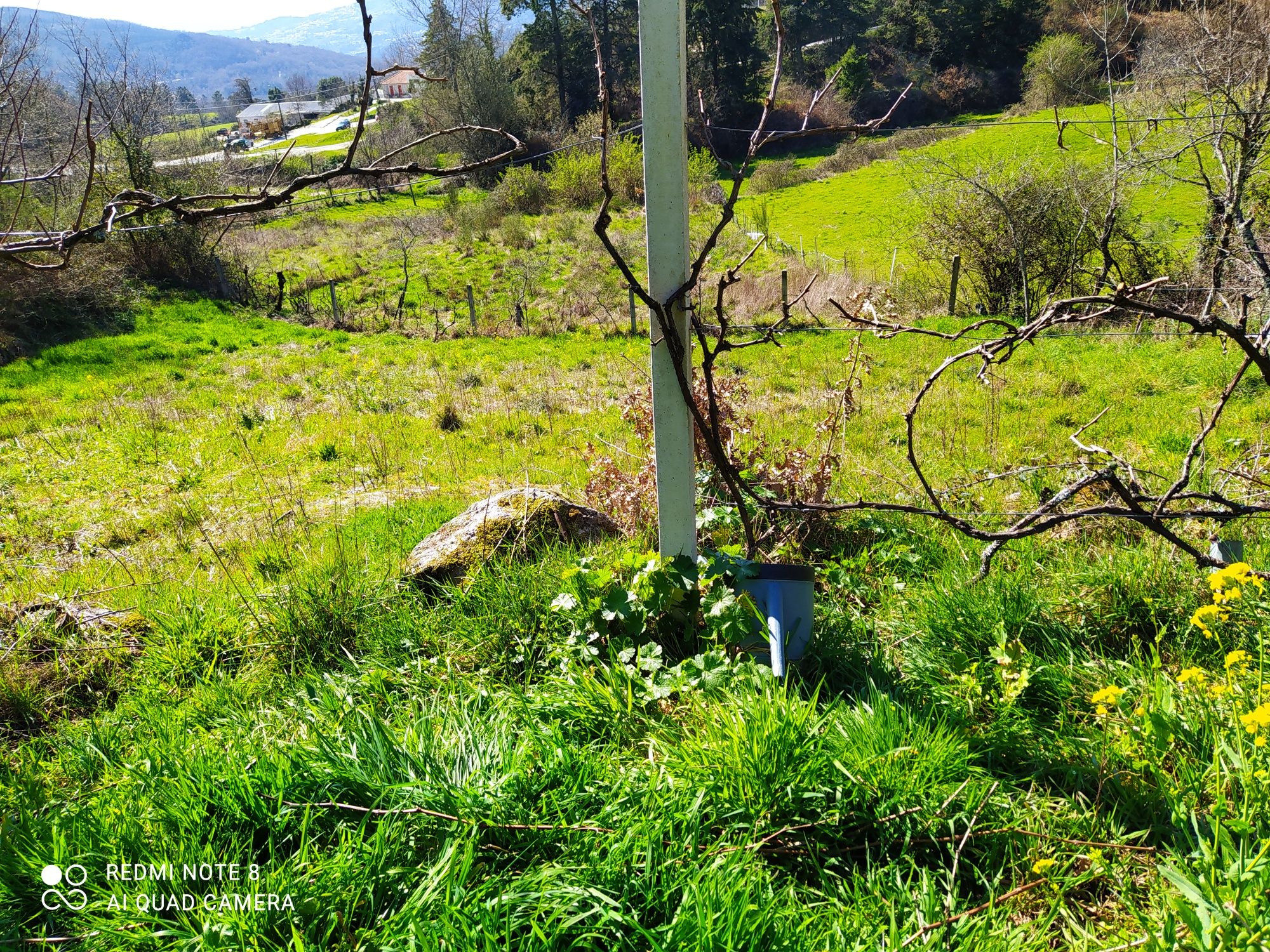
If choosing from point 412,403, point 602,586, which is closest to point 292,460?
point 412,403

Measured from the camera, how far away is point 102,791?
2.22 m

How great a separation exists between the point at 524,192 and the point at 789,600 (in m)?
34.3

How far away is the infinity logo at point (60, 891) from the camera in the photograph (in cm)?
175

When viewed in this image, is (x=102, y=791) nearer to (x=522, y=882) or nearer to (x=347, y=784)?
(x=347, y=784)

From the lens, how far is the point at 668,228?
2.64 metres

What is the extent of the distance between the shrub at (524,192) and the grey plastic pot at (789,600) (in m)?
33.0

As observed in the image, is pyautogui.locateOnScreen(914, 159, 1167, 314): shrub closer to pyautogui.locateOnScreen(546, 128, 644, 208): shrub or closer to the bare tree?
the bare tree

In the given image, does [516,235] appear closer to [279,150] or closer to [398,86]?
[398,86]

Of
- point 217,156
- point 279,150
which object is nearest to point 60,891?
point 217,156

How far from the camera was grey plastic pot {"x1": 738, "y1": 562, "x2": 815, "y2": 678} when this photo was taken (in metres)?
2.65

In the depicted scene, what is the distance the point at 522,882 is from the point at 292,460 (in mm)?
7492

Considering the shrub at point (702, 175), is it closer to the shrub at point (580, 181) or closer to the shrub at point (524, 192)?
the shrub at point (580, 181)

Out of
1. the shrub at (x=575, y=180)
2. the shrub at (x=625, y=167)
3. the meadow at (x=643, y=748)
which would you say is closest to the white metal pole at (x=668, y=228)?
the meadow at (x=643, y=748)

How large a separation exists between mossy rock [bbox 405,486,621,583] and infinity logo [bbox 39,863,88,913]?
1.83m
